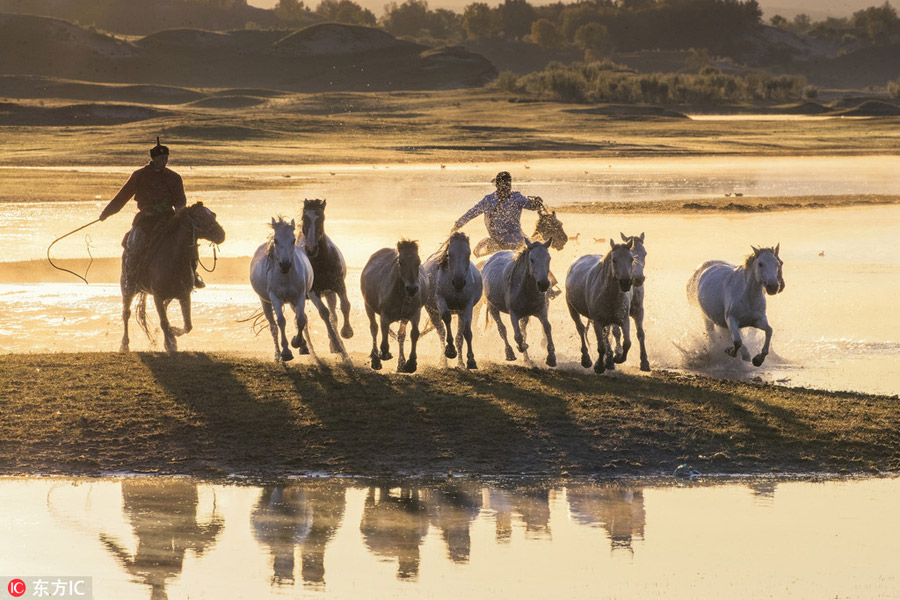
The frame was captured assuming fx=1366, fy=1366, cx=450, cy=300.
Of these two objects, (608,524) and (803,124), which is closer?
(608,524)

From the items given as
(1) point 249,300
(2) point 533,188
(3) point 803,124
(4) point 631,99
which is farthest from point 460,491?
(4) point 631,99

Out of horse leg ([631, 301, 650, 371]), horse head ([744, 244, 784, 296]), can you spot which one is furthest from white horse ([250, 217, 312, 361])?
horse head ([744, 244, 784, 296])

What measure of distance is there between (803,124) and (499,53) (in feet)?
330

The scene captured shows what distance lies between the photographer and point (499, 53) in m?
176

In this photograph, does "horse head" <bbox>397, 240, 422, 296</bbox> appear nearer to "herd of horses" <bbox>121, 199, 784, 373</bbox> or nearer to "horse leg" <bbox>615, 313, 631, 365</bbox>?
"herd of horses" <bbox>121, 199, 784, 373</bbox>

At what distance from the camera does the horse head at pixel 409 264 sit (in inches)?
515

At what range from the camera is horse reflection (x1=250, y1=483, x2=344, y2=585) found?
27.2 feet

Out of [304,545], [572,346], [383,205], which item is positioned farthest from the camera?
[383,205]

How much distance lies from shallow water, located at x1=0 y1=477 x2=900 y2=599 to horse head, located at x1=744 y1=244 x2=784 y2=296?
375 centimetres

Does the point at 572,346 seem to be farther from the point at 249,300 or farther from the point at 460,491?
the point at 460,491

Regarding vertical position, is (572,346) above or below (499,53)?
below

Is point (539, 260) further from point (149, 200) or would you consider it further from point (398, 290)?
point (149, 200)

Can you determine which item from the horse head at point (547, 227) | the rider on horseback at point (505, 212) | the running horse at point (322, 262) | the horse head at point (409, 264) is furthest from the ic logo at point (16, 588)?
the horse head at point (547, 227)

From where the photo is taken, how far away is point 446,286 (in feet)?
46.2
